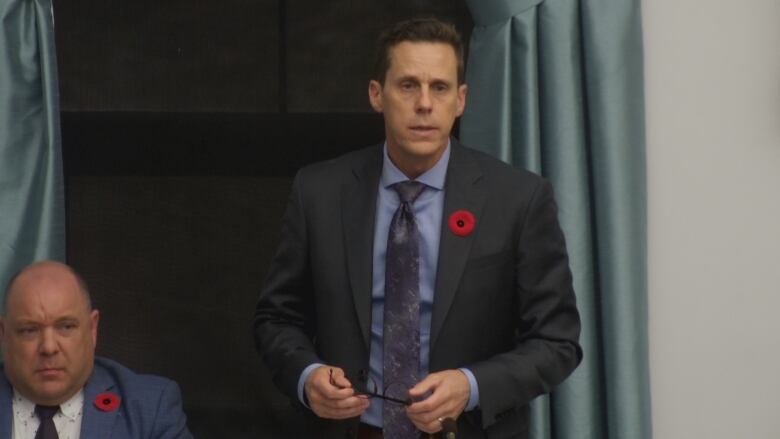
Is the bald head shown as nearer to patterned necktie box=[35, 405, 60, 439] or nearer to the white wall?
patterned necktie box=[35, 405, 60, 439]

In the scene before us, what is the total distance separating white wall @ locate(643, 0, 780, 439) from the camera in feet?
9.67

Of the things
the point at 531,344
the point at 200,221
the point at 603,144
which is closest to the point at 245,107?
the point at 200,221

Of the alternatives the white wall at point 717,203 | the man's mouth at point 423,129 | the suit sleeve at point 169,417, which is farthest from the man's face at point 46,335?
the white wall at point 717,203

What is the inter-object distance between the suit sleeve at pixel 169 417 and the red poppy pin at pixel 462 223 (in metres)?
0.63

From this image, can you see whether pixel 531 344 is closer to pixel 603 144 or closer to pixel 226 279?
pixel 603 144

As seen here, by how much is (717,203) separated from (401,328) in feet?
3.09

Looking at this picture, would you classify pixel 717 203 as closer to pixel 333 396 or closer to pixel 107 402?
pixel 333 396

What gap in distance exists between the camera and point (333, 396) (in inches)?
85.7

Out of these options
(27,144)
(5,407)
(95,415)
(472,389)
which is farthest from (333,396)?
(27,144)

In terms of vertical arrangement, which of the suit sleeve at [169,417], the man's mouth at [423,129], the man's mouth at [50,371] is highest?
the man's mouth at [423,129]

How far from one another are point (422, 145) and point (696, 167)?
85 cm

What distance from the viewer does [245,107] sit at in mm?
3156

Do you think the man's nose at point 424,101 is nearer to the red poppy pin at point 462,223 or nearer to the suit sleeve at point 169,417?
the red poppy pin at point 462,223

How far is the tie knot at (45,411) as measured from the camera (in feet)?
8.28
